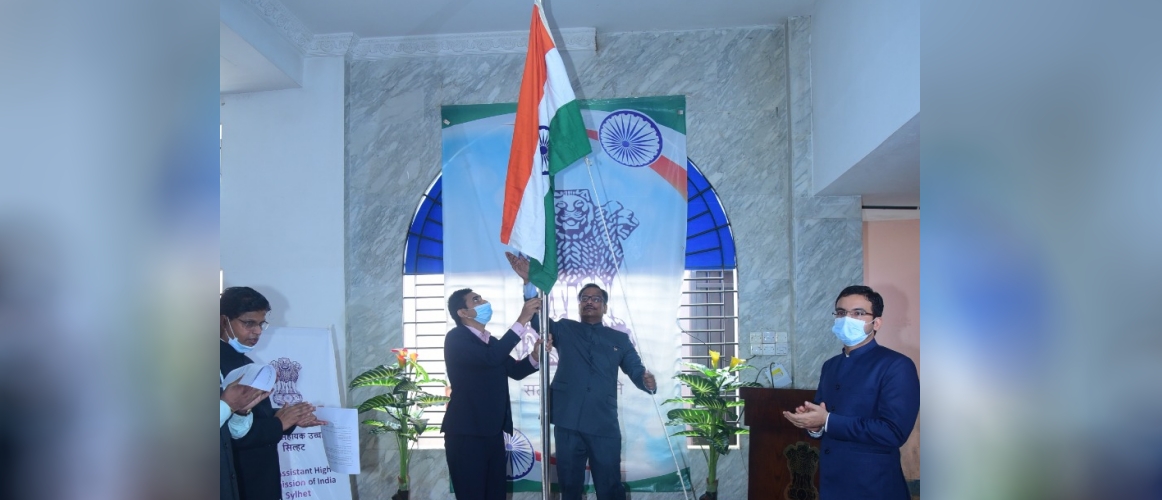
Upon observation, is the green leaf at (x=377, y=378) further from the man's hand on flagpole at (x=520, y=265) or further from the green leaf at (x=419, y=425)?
the man's hand on flagpole at (x=520, y=265)

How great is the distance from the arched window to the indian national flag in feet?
4.46

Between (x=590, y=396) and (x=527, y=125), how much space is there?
5.57 ft

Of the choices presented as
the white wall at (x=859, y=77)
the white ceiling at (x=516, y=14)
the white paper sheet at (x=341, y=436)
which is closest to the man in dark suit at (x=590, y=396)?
the white paper sheet at (x=341, y=436)

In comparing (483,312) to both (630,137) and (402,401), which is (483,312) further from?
(630,137)

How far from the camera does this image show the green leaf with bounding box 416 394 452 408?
14.4 feet

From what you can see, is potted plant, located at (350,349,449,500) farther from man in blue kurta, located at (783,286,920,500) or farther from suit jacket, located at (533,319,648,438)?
man in blue kurta, located at (783,286,920,500)

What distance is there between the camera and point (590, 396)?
433 centimetres

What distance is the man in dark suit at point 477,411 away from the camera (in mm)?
3826

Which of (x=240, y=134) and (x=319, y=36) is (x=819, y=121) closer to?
(x=319, y=36)

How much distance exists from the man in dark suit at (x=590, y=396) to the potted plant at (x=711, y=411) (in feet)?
0.91
